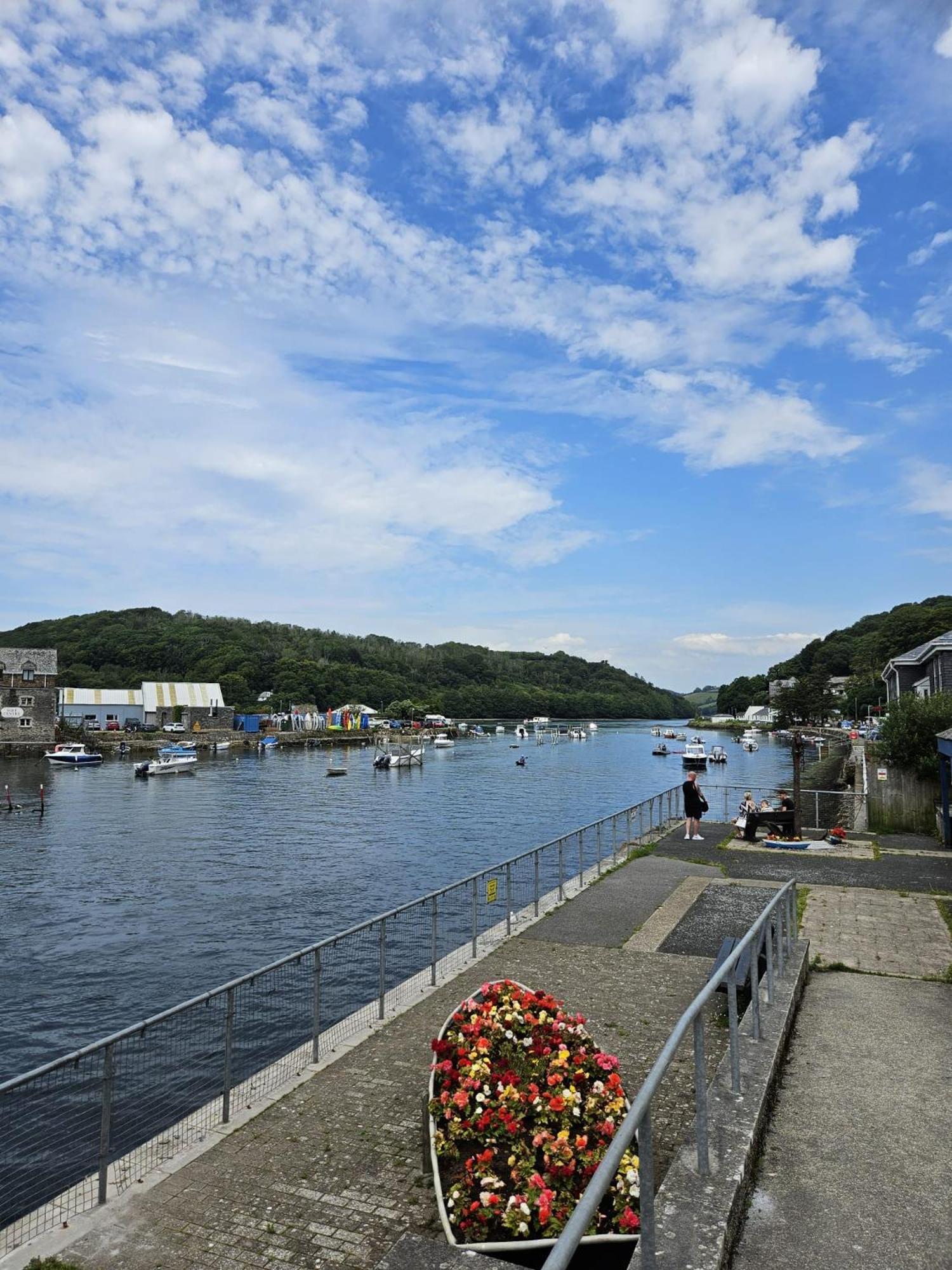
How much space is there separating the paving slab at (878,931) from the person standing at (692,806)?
5.32m

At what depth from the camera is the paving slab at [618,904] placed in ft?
41.3

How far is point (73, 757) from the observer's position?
268ft

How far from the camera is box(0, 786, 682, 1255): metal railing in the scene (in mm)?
6457

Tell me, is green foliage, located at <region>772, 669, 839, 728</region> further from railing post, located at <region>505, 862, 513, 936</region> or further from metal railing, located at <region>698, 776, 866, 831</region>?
railing post, located at <region>505, 862, 513, 936</region>

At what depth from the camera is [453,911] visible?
1488 centimetres

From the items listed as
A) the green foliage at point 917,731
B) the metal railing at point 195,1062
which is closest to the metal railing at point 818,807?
the green foliage at point 917,731

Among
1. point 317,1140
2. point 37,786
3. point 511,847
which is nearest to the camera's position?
point 317,1140

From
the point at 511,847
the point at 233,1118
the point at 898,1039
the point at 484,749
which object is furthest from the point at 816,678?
the point at 484,749

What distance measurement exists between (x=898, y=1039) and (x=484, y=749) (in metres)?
112

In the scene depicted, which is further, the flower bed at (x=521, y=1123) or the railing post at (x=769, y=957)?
the railing post at (x=769, y=957)

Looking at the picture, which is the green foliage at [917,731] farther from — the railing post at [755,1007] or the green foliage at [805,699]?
the railing post at [755,1007]

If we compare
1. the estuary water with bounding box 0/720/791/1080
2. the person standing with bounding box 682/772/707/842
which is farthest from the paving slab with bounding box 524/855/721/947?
the estuary water with bounding box 0/720/791/1080

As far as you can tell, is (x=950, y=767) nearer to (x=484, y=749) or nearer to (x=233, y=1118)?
(x=233, y=1118)

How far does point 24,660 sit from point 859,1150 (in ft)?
347
